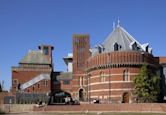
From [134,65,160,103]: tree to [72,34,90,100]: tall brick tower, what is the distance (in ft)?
72.2

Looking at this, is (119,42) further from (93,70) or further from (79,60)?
(79,60)

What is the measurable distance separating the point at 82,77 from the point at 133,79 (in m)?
19.6

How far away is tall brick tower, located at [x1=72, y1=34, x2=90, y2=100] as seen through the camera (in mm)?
94250

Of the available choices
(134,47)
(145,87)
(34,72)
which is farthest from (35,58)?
(145,87)

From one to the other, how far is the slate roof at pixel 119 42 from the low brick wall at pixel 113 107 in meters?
15.5

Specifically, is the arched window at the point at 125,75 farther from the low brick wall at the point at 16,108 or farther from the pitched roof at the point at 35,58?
the pitched roof at the point at 35,58

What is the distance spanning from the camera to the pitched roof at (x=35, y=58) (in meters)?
103

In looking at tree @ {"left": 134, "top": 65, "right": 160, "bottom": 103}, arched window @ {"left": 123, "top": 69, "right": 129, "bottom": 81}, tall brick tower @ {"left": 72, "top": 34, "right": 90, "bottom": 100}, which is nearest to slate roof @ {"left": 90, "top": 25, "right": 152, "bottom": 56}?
arched window @ {"left": 123, "top": 69, "right": 129, "bottom": 81}

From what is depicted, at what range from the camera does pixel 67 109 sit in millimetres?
69312

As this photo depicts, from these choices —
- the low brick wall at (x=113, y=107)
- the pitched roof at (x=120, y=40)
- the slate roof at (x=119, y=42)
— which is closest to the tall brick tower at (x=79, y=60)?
the slate roof at (x=119, y=42)

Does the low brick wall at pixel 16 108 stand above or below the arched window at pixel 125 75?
below

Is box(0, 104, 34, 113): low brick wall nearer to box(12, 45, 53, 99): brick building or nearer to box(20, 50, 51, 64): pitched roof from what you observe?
box(12, 45, 53, 99): brick building

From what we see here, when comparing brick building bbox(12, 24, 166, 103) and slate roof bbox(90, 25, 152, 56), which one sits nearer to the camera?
brick building bbox(12, 24, 166, 103)

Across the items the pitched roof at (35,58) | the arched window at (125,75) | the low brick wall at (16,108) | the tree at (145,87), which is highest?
the pitched roof at (35,58)
